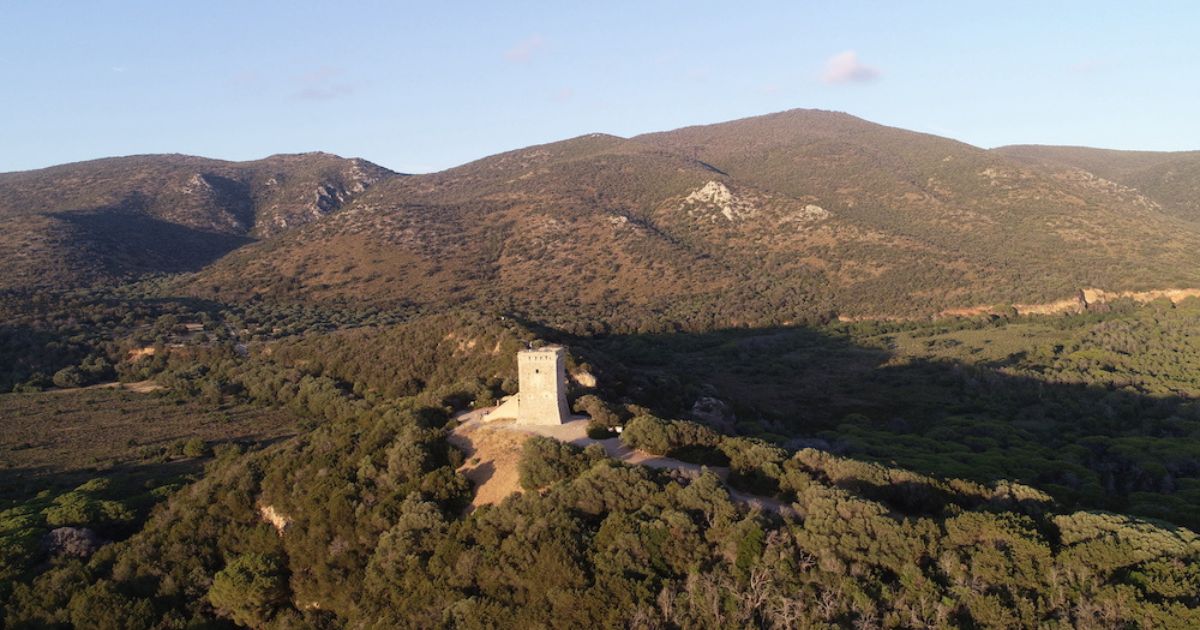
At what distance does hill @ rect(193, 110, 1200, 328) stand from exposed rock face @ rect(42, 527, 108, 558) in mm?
43736

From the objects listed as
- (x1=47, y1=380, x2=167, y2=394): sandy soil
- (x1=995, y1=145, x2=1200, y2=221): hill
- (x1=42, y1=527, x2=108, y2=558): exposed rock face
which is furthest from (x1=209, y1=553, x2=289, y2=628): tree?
(x1=995, y1=145, x2=1200, y2=221): hill

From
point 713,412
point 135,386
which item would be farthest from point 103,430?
point 713,412

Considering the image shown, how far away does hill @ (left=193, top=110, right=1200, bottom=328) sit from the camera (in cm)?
7481

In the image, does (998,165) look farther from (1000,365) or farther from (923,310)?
(1000,365)

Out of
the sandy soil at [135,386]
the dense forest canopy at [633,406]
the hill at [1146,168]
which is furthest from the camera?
the hill at [1146,168]

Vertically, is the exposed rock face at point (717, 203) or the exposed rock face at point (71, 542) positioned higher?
the exposed rock face at point (717, 203)

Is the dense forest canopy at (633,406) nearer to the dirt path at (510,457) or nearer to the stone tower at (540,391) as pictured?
the dirt path at (510,457)

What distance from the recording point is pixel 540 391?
86.6ft

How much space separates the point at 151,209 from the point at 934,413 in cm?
12048

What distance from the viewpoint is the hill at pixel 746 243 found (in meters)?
74.8

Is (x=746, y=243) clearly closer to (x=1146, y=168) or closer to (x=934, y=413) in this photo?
(x=934, y=413)

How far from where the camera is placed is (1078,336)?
194ft

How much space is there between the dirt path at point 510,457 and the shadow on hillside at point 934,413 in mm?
7183

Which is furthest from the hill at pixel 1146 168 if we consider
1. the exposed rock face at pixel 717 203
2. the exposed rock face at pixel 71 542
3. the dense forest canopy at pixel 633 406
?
the exposed rock face at pixel 71 542
